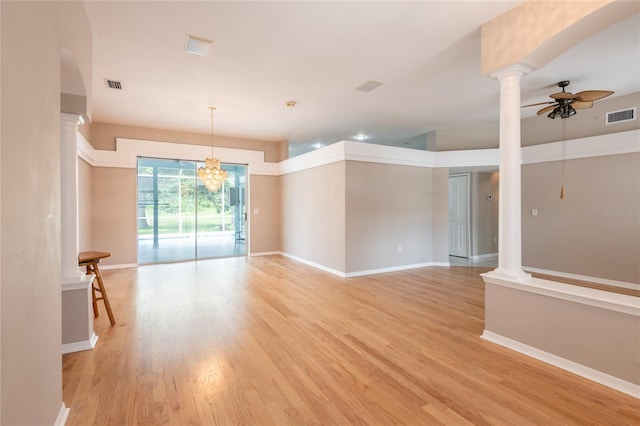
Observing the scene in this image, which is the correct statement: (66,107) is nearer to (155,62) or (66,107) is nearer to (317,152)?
(155,62)

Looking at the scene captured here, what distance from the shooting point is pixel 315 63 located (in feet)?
12.7

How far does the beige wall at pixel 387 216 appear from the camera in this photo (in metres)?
5.88

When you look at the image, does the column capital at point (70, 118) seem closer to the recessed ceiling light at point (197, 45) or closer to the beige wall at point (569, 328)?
the recessed ceiling light at point (197, 45)

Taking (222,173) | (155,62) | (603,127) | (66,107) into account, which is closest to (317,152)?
(222,173)

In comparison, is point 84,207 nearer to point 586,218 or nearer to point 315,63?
point 315,63

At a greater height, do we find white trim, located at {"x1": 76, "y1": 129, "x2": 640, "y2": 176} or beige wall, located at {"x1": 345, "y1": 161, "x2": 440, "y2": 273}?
white trim, located at {"x1": 76, "y1": 129, "x2": 640, "y2": 176}

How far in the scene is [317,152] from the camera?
657cm

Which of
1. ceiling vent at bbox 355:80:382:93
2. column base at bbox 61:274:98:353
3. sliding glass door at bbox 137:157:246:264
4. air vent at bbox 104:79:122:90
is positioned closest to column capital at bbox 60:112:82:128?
column base at bbox 61:274:98:353

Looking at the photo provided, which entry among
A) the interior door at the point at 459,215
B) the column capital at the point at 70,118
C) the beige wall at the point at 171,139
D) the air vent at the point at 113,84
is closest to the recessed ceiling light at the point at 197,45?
the column capital at the point at 70,118

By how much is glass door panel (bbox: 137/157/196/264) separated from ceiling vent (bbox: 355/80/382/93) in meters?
4.87

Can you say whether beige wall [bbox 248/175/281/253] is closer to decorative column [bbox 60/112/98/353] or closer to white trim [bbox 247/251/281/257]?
white trim [bbox 247/251/281/257]

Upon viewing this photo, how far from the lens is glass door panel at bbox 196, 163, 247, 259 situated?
305 inches

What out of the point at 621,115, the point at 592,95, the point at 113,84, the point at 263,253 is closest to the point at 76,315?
the point at 113,84

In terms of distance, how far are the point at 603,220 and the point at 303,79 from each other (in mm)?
5807
